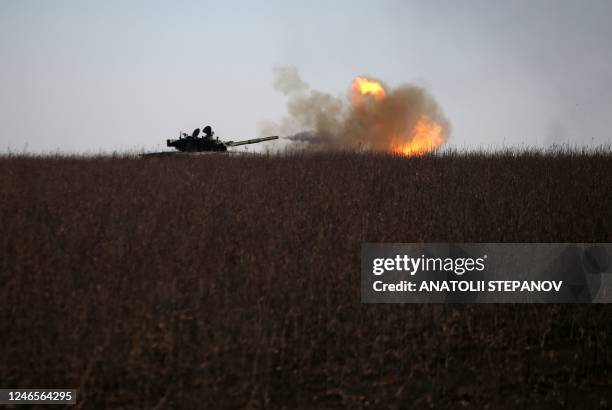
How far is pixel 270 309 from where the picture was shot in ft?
23.1

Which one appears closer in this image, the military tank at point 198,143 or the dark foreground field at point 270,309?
the dark foreground field at point 270,309

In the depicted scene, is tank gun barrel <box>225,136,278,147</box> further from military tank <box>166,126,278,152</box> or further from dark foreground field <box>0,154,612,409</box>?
dark foreground field <box>0,154,612,409</box>

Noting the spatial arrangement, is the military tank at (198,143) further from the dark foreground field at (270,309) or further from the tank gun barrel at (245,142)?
the dark foreground field at (270,309)

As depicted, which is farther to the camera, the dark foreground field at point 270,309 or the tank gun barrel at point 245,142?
the tank gun barrel at point 245,142

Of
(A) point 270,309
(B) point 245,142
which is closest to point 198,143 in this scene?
(B) point 245,142

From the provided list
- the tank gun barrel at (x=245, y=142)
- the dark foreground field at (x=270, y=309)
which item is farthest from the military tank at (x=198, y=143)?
the dark foreground field at (x=270, y=309)

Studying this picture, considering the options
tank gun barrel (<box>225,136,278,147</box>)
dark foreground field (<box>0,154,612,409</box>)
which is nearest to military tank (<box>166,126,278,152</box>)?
tank gun barrel (<box>225,136,278,147</box>)

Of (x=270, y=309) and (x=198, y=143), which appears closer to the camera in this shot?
(x=270, y=309)

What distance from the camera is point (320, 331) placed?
6719 mm

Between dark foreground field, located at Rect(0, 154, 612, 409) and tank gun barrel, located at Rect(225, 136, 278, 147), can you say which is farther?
tank gun barrel, located at Rect(225, 136, 278, 147)

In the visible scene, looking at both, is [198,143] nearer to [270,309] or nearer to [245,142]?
[245,142]

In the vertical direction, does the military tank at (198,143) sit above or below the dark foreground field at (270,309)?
above

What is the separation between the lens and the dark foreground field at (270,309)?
5.77 metres

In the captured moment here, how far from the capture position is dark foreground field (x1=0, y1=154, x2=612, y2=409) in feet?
18.9
